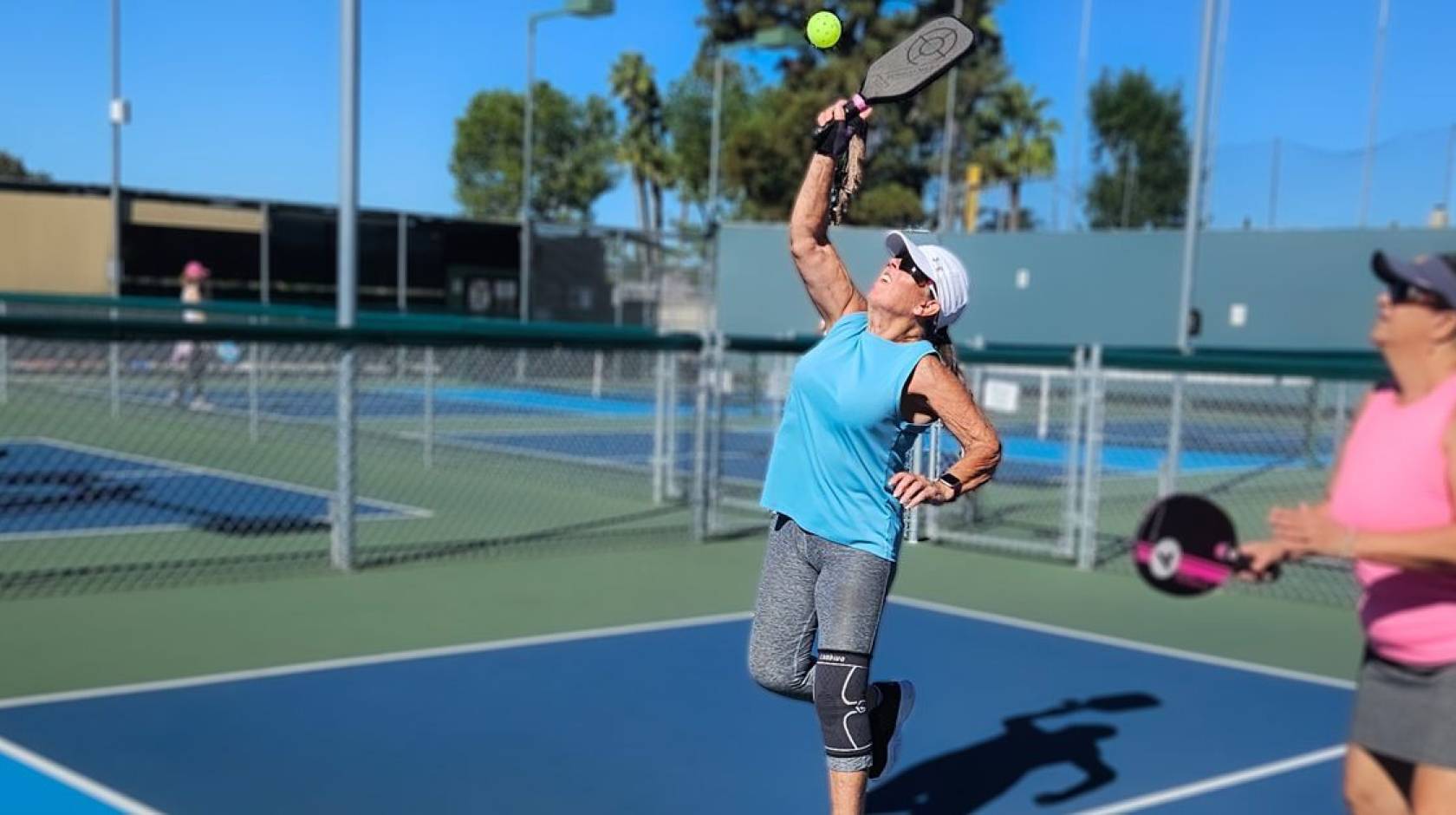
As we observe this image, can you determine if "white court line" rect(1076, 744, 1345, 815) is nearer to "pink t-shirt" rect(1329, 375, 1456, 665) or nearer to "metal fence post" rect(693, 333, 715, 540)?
"pink t-shirt" rect(1329, 375, 1456, 665)

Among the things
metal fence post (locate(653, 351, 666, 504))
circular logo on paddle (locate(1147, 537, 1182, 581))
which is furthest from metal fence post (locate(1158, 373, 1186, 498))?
circular logo on paddle (locate(1147, 537, 1182, 581))

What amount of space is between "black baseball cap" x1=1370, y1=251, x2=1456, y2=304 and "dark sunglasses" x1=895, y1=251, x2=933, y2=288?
1.27 m

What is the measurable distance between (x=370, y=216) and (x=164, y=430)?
17.9 meters

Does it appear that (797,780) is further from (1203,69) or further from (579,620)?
(1203,69)

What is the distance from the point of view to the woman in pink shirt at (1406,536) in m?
Answer: 3.59

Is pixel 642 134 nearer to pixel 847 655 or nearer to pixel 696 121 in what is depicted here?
pixel 696 121

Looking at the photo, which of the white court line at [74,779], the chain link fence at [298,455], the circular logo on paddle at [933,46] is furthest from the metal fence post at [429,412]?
the circular logo on paddle at [933,46]

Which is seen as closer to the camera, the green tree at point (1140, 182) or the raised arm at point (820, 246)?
the raised arm at point (820, 246)

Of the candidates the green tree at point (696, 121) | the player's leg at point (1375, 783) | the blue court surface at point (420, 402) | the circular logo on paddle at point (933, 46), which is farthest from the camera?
the green tree at point (696, 121)

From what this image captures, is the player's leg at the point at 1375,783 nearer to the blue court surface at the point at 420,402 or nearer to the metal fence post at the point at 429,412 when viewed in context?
the metal fence post at the point at 429,412

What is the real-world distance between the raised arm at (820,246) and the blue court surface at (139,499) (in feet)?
26.6

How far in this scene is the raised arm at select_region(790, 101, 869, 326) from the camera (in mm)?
4766

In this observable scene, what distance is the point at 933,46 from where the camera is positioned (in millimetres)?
4797

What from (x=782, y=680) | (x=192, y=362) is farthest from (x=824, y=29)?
(x=192, y=362)
